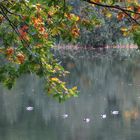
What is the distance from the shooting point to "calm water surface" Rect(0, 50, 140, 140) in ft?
36.4

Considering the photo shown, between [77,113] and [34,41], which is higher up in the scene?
[34,41]

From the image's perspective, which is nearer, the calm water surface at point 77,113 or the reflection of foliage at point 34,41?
the reflection of foliage at point 34,41

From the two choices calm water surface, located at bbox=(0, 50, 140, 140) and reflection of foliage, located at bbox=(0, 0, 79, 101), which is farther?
calm water surface, located at bbox=(0, 50, 140, 140)

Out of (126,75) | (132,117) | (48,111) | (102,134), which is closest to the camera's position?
(102,134)

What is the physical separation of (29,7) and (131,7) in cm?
85

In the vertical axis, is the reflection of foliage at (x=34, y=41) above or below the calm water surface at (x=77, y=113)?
above

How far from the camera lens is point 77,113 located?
13445 mm

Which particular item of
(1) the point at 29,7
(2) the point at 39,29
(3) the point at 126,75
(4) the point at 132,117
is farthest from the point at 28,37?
(3) the point at 126,75

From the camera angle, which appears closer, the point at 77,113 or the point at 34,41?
the point at 34,41

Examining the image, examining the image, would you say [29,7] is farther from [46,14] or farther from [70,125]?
[70,125]

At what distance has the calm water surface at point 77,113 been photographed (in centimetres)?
1109

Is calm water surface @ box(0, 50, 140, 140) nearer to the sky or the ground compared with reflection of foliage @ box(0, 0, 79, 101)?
nearer to the ground

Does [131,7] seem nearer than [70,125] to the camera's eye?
Yes

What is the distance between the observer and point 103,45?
5053 cm
